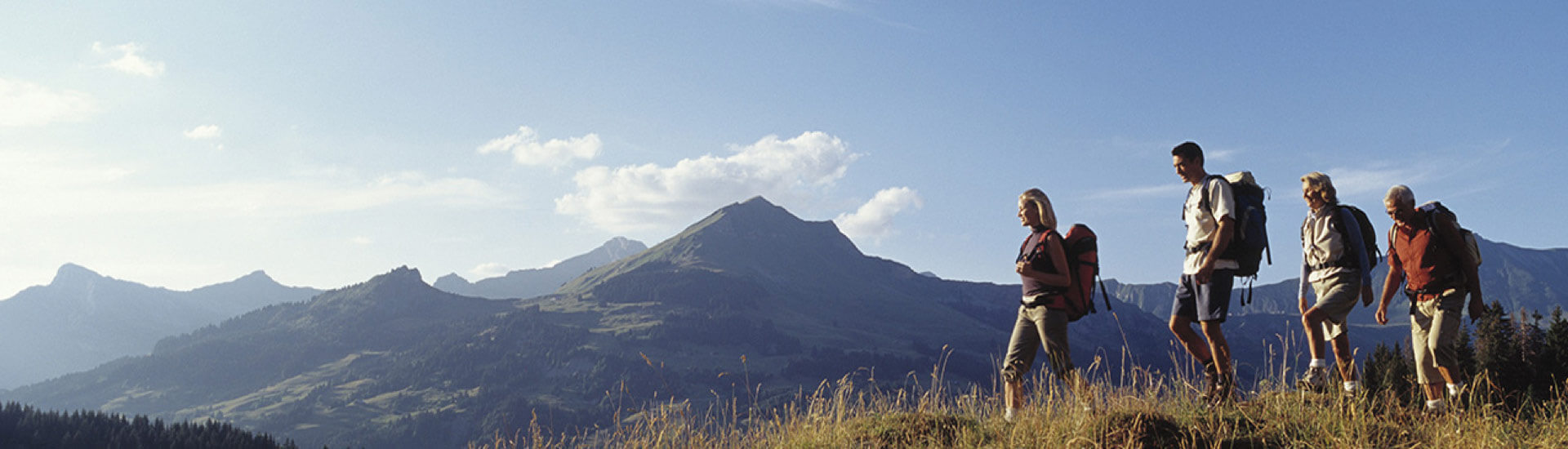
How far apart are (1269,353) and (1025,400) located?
229 centimetres

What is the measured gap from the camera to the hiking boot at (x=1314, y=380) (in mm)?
6926

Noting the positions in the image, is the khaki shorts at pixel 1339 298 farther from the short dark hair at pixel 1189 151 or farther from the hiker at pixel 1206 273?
the short dark hair at pixel 1189 151

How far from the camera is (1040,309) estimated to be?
6.96 meters

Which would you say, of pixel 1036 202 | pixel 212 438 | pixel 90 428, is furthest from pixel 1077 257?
pixel 90 428

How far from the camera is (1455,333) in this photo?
736 centimetres

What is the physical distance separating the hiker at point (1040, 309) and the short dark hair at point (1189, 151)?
1264mm

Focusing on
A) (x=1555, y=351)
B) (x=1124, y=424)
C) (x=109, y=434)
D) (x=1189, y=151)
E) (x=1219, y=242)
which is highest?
(x=1189, y=151)

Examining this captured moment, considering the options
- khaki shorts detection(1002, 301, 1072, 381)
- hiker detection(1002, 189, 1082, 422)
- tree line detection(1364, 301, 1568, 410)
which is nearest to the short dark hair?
hiker detection(1002, 189, 1082, 422)

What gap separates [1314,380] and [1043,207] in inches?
102

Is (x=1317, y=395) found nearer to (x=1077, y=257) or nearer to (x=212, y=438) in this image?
(x=1077, y=257)

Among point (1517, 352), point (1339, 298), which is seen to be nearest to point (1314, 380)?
point (1339, 298)

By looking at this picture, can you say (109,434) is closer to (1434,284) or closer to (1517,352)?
(1517,352)

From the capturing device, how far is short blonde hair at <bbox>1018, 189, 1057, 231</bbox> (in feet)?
23.5

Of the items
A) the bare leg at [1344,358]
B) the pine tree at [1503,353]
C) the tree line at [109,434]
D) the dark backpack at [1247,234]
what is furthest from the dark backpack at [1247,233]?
the tree line at [109,434]
